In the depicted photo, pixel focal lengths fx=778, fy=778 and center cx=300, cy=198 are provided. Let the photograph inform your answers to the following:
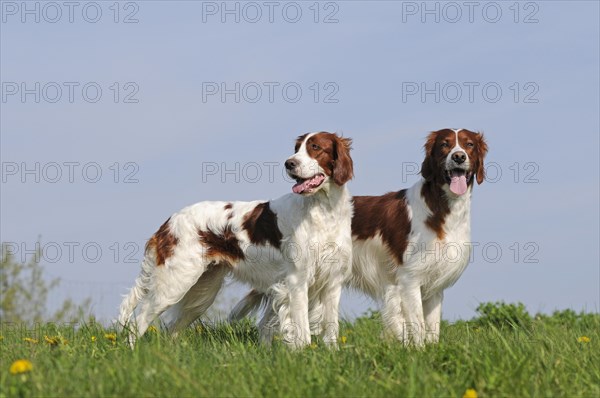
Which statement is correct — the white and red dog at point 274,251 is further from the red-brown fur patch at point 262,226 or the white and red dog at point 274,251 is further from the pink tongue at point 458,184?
the pink tongue at point 458,184

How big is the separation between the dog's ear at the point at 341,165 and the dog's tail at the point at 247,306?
1950 mm

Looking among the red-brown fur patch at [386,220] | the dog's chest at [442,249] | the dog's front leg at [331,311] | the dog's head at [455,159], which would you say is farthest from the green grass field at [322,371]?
the red-brown fur patch at [386,220]

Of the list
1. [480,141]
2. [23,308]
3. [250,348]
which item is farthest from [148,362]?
[23,308]

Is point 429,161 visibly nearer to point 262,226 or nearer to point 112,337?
point 262,226

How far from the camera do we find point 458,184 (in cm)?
741

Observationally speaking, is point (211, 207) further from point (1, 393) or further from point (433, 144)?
Result: point (1, 393)

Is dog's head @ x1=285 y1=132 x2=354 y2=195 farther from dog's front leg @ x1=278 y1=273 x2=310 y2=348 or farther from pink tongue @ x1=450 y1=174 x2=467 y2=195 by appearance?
pink tongue @ x1=450 y1=174 x2=467 y2=195

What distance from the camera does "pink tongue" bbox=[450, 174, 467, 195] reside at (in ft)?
24.3

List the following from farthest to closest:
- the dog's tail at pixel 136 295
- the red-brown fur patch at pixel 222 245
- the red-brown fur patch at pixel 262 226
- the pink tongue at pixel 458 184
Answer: the dog's tail at pixel 136 295, the red-brown fur patch at pixel 222 245, the red-brown fur patch at pixel 262 226, the pink tongue at pixel 458 184

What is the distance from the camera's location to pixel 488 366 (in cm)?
477

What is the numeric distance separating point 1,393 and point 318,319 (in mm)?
3488

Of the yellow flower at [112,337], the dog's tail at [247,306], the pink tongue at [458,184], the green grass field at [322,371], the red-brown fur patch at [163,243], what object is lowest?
the dog's tail at [247,306]

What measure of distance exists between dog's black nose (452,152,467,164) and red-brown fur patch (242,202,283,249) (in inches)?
70.6

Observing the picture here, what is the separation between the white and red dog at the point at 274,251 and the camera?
7066 millimetres
